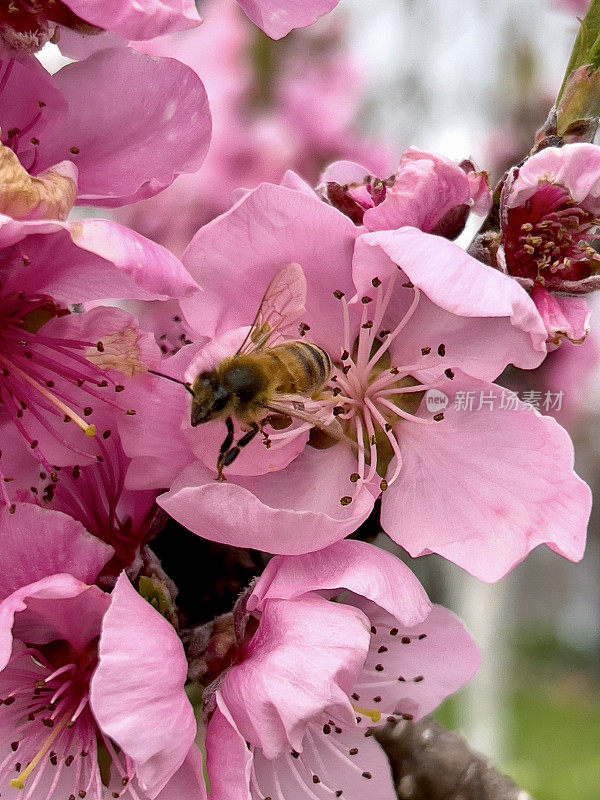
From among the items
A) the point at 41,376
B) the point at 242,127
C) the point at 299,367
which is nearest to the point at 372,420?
the point at 299,367

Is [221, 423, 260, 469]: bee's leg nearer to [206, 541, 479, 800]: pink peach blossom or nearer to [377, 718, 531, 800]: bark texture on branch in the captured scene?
[206, 541, 479, 800]: pink peach blossom

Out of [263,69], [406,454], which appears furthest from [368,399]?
[263,69]

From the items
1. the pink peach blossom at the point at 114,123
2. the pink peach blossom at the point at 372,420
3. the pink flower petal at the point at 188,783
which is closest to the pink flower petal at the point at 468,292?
the pink peach blossom at the point at 372,420

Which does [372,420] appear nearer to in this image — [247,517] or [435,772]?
[247,517]

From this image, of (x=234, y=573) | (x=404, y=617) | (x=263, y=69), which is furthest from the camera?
(x=263, y=69)

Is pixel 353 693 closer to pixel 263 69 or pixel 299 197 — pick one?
pixel 299 197

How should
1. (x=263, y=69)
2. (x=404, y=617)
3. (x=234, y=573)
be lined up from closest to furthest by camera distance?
(x=404, y=617) → (x=234, y=573) → (x=263, y=69)

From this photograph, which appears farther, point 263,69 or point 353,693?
point 263,69

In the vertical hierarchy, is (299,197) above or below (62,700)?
above
